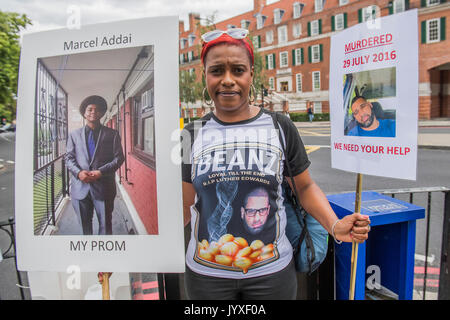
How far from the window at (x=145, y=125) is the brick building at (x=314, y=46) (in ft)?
69.2

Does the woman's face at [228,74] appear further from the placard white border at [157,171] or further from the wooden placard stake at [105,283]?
the wooden placard stake at [105,283]

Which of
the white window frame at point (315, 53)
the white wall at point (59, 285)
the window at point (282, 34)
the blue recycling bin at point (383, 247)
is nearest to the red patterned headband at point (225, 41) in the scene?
the blue recycling bin at point (383, 247)

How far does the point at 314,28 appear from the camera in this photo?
30.2 m

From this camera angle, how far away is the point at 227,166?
1.31 meters

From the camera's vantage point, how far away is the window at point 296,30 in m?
31.5

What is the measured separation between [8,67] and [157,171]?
2472 mm

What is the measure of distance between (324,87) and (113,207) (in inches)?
1228

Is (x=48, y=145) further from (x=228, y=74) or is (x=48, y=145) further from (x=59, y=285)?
(x=59, y=285)

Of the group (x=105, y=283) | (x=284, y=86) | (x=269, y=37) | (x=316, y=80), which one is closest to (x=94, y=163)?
(x=105, y=283)

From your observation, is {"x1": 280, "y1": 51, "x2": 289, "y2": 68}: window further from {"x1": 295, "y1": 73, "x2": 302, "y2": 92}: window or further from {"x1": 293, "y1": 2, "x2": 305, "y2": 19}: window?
{"x1": 293, "y1": 2, "x2": 305, "y2": 19}: window

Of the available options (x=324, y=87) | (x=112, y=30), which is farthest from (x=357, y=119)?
(x=324, y=87)

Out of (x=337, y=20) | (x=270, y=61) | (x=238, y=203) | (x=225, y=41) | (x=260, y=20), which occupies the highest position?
(x=260, y=20)

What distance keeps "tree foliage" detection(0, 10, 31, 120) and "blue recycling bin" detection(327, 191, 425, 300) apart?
2.02 meters

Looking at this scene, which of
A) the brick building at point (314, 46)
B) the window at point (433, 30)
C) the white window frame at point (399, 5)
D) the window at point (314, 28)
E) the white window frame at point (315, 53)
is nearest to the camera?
the white window frame at point (399, 5)
